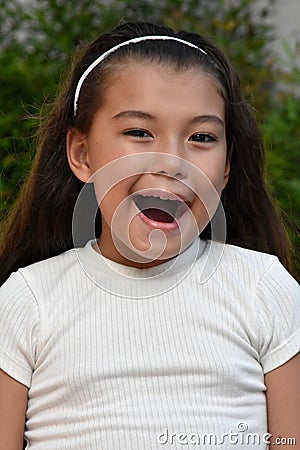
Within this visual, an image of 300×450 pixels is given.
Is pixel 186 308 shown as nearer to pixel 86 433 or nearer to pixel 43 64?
pixel 86 433

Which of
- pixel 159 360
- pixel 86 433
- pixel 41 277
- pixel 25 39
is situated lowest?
pixel 86 433

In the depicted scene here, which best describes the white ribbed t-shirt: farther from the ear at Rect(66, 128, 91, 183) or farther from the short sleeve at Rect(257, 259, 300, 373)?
the ear at Rect(66, 128, 91, 183)

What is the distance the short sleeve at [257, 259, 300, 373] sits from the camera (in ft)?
6.32

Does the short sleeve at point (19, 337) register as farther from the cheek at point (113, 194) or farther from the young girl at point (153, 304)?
the cheek at point (113, 194)

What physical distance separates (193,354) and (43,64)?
203 cm

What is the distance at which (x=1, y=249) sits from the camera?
2.29 m

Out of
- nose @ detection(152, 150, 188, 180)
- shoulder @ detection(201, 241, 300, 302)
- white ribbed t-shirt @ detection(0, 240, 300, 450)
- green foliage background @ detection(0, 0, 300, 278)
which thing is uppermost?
green foliage background @ detection(0, 0, 300, 278)

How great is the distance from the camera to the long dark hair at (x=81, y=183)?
6.92ft

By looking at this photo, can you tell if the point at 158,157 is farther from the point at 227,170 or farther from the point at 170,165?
the point at 227,170

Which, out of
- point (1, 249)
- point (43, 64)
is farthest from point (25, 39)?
point (1, 249)

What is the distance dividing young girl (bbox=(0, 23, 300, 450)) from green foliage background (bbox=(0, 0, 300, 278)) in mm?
567

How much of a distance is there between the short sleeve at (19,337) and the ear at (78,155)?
0.99 feet

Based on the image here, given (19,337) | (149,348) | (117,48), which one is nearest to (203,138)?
(117,48)

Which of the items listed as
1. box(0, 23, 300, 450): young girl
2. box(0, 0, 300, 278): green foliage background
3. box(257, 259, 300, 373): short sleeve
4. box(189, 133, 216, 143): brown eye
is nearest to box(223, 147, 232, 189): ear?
box(0, 23, 300, 450): young girl
